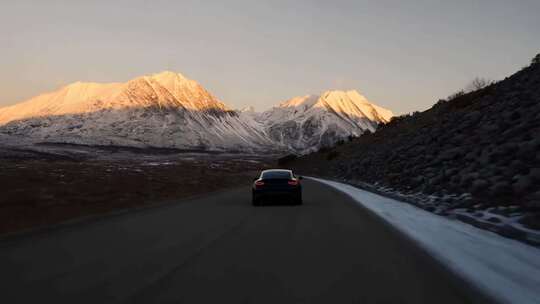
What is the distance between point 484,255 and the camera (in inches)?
311

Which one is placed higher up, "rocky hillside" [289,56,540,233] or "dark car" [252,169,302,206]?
"rocky hillside" [289,56,540,233]

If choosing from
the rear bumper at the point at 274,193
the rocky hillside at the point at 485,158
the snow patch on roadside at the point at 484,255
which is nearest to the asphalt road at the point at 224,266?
the snow patch on roadside at the point at 484,255

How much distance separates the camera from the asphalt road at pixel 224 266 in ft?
18.3

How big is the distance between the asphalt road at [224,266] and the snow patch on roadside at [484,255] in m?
0.32

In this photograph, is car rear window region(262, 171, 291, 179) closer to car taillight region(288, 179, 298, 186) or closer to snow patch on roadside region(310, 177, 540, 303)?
car taillight region(288, 179, 298, 186)


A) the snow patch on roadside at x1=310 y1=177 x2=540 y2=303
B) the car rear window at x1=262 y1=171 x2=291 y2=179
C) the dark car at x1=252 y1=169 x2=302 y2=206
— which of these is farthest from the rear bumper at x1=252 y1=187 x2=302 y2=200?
the snow patch on roadside at x1=310 y1=177 x2=540 y2=303

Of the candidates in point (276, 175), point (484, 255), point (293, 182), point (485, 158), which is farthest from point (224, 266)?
point (276, 175)

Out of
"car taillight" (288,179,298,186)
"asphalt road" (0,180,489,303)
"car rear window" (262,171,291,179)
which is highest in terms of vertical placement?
"car rear window" (262,171,291,179)

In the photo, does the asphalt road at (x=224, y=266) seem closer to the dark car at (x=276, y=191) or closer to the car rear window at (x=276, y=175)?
the dark car at (x=276, y=191)

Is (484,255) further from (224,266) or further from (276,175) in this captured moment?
(276,175)

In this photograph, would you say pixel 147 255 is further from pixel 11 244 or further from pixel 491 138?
pixel 491 138

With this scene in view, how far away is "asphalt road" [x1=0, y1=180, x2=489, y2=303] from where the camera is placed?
5578 millimetres

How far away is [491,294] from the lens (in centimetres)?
558

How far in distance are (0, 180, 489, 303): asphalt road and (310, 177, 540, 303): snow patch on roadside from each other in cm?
32
